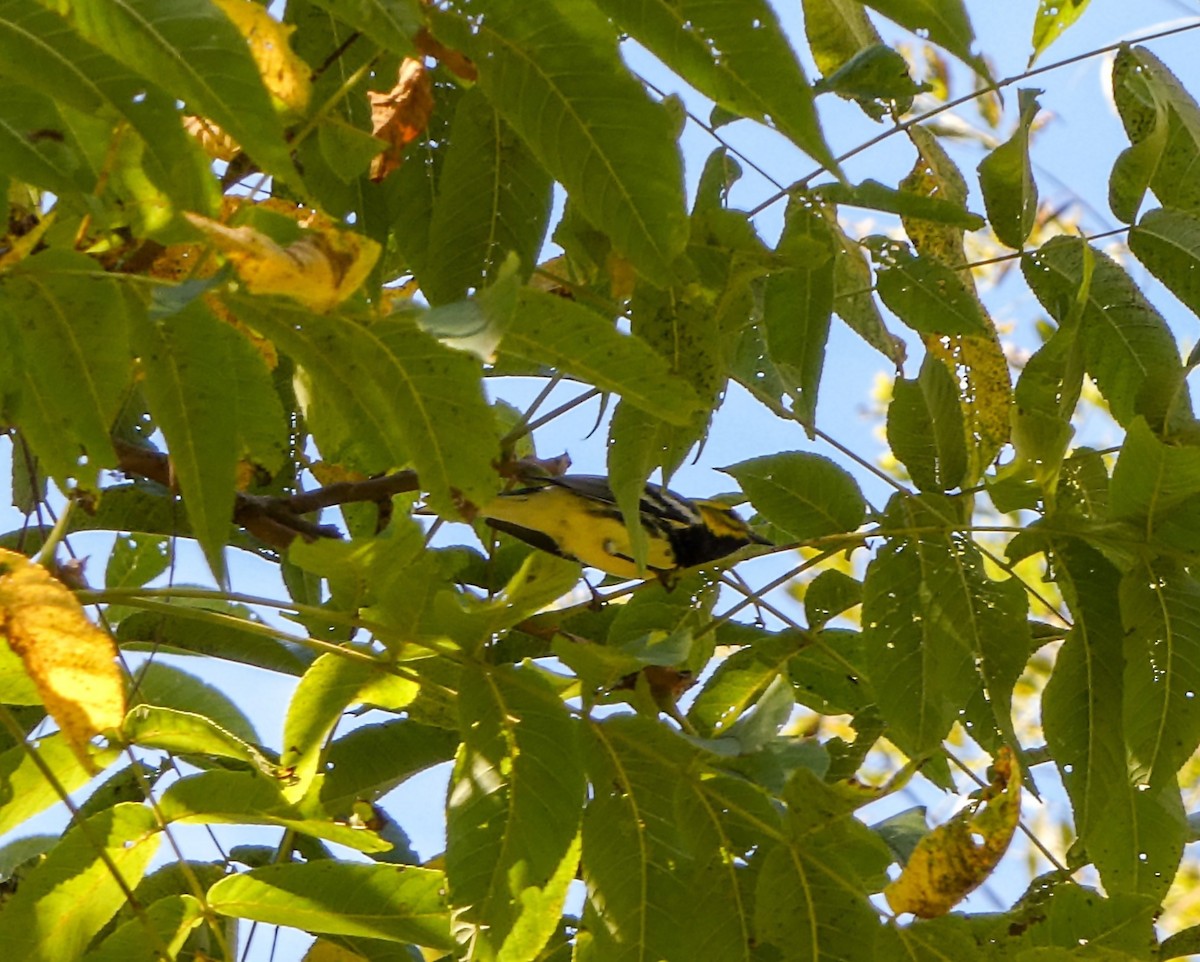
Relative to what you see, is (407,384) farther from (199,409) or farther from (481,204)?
(481,204)

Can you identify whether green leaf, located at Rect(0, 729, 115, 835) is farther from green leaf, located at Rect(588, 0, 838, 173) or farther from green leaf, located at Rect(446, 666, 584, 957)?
green leaf, located at Rect(588, 0, 838, 173)

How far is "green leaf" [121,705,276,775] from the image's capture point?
1657 millimetres

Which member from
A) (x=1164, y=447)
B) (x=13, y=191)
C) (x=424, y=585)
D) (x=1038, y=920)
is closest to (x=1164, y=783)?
(x=1038, y=920)

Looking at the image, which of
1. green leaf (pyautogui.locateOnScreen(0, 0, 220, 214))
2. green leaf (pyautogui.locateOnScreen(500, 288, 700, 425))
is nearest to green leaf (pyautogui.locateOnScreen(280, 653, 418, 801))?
green leaf (pyautogui.locateOnScreen(500, 288, 700, 425))

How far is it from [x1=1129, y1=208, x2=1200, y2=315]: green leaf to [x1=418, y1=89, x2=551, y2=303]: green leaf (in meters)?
0.90

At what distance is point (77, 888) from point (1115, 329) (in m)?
1.54

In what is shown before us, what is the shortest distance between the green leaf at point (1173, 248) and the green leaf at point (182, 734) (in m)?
1.40

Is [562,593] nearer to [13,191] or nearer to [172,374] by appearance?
[172,374]

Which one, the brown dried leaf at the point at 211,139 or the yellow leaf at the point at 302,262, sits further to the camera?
the brown dried leaf at the point at 211,139

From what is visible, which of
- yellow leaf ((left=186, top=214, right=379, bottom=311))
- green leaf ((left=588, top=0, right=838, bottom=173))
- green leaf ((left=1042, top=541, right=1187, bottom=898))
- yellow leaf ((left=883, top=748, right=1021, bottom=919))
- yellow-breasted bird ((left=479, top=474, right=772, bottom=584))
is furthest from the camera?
yellow-breasted bird ((left=479, top=474, right=772, bottom=584))

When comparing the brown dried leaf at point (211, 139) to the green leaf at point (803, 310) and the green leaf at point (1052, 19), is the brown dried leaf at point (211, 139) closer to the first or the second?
the green leaf at point (803, 310)

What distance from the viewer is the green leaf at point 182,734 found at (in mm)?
1657

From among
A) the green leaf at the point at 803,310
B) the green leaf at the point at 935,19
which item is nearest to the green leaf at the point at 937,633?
the green leaf at the point at 803,310

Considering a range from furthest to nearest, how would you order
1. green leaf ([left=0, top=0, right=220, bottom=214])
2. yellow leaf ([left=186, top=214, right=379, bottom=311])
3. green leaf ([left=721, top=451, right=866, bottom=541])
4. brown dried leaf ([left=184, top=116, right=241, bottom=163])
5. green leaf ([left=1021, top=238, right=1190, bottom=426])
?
green leaf ([left=721, top=451, right=866, bottom=541])
green leaf ([left=1021, top=238, right=1190, bottom=426])
brown dried leaf ([left=184, top=116, right=241, bottom=163])
green leaf ([left=0, top=0, right=220, bottom=214])
yellow leaf ([left=186, top=214, right=379, bottom=311])
